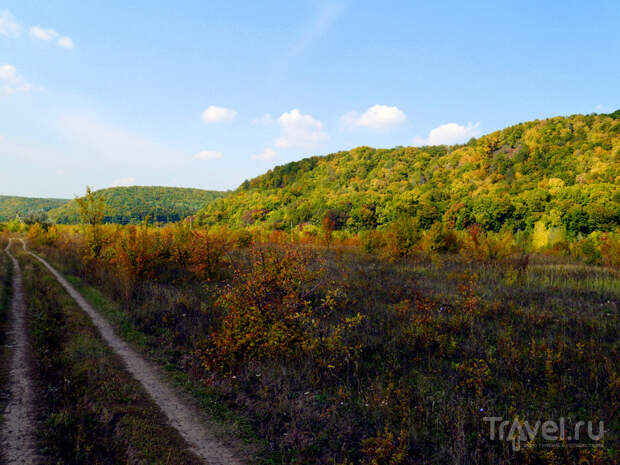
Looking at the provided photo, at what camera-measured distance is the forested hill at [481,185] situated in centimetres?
5264

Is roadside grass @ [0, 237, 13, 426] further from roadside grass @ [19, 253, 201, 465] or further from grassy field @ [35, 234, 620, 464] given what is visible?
grassy field @ [35, 234, 620, 464]

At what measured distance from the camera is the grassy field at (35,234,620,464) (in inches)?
174

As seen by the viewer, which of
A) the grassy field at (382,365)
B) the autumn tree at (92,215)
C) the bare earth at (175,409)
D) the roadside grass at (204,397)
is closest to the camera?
the bare earth at (175,409)

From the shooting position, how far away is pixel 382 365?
673 cm

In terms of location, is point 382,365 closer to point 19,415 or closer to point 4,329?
point 19,415

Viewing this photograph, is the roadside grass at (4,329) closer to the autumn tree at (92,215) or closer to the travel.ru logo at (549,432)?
the autumn tree at (92,215)

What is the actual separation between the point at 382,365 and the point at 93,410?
5577mm

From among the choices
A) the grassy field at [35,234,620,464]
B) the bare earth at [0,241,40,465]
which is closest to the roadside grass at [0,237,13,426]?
the bare earth at [0,241,40,465]

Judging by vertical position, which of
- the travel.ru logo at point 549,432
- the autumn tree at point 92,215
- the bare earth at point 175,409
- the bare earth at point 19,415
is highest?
the autumn tree at point 92,215

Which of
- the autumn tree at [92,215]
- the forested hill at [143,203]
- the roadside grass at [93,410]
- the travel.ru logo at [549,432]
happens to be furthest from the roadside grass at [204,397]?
the forested hill at [143,203]

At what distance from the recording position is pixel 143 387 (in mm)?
6098

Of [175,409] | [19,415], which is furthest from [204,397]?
[19,415]

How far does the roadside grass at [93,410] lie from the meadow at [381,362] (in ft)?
2.87

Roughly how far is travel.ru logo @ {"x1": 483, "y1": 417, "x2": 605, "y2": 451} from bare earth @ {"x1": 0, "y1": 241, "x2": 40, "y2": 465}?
21.5 feet
